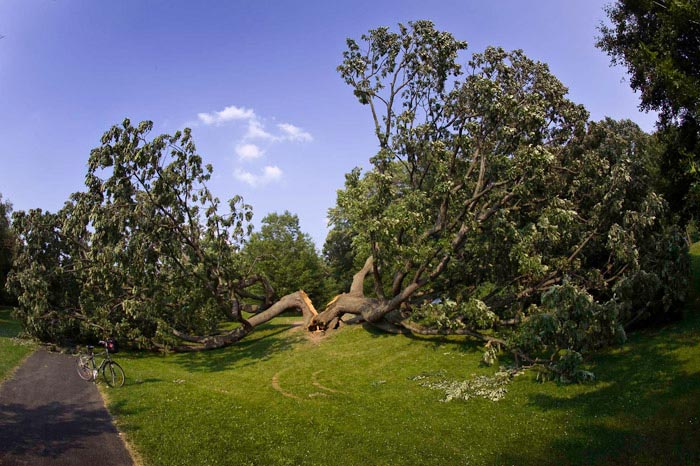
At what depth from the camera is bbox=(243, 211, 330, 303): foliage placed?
51.0m

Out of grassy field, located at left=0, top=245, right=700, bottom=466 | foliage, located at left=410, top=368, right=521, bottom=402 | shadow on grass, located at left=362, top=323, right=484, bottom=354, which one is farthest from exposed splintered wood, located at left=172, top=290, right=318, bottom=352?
foliage, located at left=410, top=368, right=521, bottom=402

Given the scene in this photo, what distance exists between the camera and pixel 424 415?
14.5 m

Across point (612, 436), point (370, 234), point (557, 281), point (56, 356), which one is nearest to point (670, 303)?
point (557, 281)

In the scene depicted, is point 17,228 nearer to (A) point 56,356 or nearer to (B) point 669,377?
(A) point 56,356

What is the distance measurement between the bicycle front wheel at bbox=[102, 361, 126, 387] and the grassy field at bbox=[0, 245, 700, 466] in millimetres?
376

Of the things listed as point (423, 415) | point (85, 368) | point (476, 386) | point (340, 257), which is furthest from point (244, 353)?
point (340, 257)

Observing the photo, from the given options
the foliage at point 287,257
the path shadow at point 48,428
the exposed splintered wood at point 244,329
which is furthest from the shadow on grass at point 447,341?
the foliage at point 287,257

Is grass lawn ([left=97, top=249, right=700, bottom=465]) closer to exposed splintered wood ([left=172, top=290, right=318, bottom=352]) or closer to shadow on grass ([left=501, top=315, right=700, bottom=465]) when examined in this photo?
shadow on grass ([left=501, top=315, right=700, bottom=465])

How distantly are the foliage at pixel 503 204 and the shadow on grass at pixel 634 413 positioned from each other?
2963mm

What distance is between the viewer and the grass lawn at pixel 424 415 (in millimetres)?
10758

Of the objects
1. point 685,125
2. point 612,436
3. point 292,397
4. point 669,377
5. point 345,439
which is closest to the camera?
point 612,436

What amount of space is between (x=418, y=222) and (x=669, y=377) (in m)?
12.6

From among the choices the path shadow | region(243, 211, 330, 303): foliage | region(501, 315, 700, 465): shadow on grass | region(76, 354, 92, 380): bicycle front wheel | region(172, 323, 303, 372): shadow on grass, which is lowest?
region(172, 323, 303, 372): shadow on grass

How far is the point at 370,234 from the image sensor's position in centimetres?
2434
